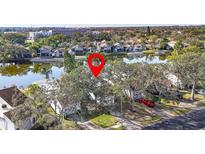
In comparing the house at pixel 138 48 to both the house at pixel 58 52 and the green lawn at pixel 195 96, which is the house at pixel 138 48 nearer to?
the house at pixel 58 52

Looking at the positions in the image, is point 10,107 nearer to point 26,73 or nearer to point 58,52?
point 26,73

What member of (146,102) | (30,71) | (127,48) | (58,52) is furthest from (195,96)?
(30,71)

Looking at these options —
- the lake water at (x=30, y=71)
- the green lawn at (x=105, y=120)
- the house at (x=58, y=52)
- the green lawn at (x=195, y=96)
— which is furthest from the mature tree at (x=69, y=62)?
the green lawn at (x=195, y=96)

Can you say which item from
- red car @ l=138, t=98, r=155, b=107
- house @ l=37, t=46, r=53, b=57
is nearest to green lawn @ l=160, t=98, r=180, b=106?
red car @ l=138, t=98, r=155, b=107

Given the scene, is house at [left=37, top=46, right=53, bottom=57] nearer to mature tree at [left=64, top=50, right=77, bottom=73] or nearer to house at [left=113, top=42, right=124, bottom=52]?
mature tree at [left=64, top=50, right=77, bottom=73]
